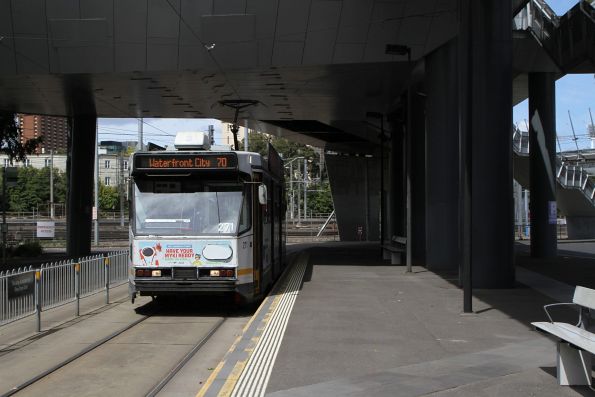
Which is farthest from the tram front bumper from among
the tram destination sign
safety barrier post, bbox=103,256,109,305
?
safety barrier post, bbox=103,256,109,305

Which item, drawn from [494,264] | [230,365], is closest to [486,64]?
[494,264]

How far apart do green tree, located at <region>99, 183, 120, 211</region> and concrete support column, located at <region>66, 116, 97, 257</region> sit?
70.6 m

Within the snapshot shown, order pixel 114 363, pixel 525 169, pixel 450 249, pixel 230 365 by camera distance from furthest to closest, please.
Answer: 1. pixel 525 169
2. pixel 450 249
3. pixel 114 363
4. pixel 230 365

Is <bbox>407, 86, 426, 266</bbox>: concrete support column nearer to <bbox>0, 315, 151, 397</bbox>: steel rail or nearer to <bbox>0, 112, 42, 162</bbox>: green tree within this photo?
<bbox>0, 315, 151, 397</bbox>: steel rail

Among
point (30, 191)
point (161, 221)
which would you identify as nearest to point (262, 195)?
point (161, 221)

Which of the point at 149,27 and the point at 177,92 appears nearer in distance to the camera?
the point at 149,27

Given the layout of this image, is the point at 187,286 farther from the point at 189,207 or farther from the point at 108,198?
the point at 108,198

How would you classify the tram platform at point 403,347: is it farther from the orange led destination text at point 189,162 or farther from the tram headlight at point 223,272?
the orange led destination text at point 189,162

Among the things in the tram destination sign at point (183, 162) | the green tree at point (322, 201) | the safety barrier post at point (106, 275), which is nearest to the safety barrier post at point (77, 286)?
the safety barrier post at point (106, 275)

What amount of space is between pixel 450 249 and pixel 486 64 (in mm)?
7846

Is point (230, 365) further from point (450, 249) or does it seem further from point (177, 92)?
point (177, 92)

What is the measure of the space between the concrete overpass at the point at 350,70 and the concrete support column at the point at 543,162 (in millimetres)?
59

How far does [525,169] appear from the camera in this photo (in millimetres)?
41000

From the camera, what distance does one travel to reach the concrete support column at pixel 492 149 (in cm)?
1517
